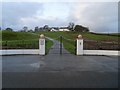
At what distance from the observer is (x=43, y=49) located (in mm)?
18219

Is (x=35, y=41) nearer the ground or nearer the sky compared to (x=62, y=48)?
nearer the sky

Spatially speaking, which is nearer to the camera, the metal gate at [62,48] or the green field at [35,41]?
the metal gate at [62,48]

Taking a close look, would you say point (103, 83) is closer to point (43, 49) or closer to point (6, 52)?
point (43, 49)

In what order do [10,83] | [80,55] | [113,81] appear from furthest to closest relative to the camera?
1. [80,55]
2. [113,81]
3. [10,83]

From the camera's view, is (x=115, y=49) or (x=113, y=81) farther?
(x=115, y=49)

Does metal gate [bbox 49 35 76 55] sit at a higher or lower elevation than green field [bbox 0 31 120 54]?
lower

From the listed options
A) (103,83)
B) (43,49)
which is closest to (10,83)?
(103,83)

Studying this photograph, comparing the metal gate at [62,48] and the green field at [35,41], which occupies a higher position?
the green field at [35,41]

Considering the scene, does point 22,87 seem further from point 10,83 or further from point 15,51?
point 15,51

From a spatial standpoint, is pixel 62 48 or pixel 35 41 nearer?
pixel 62 48

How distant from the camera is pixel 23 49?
18891mm

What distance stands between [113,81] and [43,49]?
10682 mm

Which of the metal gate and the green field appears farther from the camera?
the green field

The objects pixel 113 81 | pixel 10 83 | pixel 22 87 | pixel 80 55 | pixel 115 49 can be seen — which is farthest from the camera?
pixel 115 49
